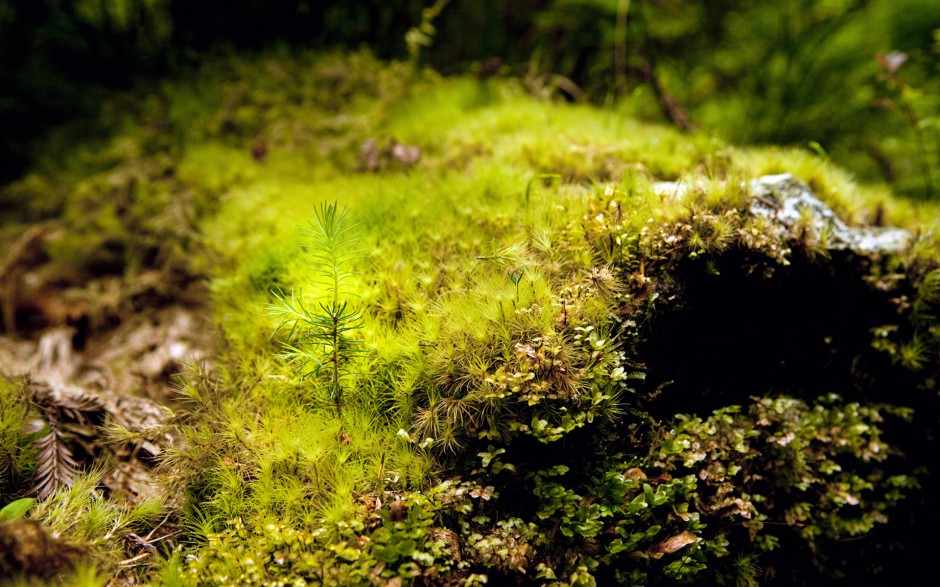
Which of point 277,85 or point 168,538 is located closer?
point 168,538

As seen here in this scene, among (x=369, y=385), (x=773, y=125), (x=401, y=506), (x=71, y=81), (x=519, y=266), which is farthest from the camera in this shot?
(x=71, y=81)

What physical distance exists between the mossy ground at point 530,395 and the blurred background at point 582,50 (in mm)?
1499

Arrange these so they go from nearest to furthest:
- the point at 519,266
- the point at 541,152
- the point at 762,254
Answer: the point at 519,266 < the point at 762,254 < the point at 541,152

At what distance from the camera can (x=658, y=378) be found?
2.38m

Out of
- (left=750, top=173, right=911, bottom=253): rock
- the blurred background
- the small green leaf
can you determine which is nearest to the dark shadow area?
(left=750, top=173, right=911, bottom=253): rock

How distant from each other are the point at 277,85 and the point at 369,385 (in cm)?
368

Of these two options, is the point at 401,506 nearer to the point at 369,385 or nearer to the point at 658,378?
the point at 369,385

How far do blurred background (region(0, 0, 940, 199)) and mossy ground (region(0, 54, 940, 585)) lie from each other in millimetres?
1499

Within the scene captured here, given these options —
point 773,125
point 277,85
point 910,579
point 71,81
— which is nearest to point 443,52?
point 277,85

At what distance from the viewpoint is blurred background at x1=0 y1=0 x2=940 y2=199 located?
14.7 feet

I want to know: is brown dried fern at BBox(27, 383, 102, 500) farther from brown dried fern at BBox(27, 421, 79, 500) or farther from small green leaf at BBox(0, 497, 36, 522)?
small green leaf at BBox(0, 497, 36, 522)

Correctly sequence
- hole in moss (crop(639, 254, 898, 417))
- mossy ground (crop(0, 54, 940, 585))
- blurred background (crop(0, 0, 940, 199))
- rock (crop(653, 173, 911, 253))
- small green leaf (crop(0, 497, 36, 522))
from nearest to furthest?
small green leaf (crop(0, 497, 36, 522)), mossy ground (crop(0, 54, 940, 585)), hole in moss (crop(639, 254, 898, 417)), rock (crop(653, 173, 911, 253)), blurred background (crop(0, 0, 940, 199))

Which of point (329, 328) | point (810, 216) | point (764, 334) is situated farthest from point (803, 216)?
point (329, 328)

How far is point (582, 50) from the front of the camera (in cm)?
522
